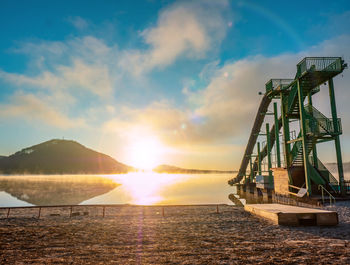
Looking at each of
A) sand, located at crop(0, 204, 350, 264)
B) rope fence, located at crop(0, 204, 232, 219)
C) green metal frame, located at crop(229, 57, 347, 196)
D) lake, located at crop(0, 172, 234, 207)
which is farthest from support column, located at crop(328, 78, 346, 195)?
lake, located at crop(0, 172, 234, 207)

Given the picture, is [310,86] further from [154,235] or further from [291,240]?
[154,235]

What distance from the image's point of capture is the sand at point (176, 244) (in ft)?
19.0

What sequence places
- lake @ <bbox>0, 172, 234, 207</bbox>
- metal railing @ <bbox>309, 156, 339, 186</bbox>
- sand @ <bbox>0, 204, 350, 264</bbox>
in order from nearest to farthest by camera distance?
sand @ <bbox>0, 204, 350, 264</bbox> → metal railing @ <bbox>309, 156, 339, 186</bbox> → lake @ <bbox>0, 172, 234, 207</bbox>

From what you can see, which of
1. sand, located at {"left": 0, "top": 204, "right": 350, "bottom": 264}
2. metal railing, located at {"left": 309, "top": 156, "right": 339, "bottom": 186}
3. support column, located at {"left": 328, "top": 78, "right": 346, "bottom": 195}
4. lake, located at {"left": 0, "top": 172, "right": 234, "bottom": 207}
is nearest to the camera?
sand, located at {"left": 0, "top": 204, "right": 350, "bottom": 264}

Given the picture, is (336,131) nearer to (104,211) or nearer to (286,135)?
(286,135)

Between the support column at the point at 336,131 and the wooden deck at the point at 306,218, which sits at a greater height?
the support column at the point at 336,131

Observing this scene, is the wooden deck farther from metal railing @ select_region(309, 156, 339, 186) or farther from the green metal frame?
metal railing @ select_region(309, 156, 339, 186)

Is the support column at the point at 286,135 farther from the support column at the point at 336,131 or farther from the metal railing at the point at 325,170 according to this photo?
the support column at the point at 336,131

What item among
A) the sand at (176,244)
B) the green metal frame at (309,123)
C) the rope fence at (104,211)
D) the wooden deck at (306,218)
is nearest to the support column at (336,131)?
the green metal frame at (309,123)

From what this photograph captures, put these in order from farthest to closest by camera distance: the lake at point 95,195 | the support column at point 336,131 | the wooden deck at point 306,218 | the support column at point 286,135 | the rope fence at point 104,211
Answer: the lake at point 95,195 < the support column at point 286,135 < the support column at point 336,131 < the rope fence at point 104,211 < the wooden deck at point 306,218

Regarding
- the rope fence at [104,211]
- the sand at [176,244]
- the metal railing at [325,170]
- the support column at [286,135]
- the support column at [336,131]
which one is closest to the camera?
the sand at [176,244]

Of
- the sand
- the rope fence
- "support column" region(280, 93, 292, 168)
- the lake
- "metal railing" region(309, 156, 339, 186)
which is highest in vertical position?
"support column" region(280, 93, 292, 168)

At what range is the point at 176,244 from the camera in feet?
23.6

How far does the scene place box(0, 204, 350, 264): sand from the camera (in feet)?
19.0
